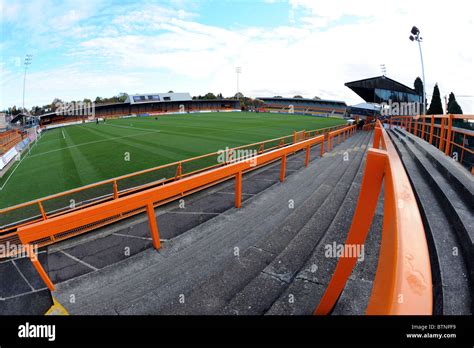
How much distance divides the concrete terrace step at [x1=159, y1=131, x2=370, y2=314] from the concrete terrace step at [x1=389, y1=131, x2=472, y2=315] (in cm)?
179

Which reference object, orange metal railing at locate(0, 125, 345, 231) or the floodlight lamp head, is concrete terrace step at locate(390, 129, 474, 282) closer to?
orange metal railing at locate(0, 125, 345, 231)

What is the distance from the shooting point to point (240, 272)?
313 cm

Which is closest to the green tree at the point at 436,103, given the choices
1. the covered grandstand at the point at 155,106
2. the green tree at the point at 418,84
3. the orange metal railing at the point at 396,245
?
the green tree at the point at 418,84

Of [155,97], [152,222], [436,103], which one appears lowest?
[152,222]

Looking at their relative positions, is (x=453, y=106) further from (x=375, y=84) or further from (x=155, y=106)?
(x=155, y=106)

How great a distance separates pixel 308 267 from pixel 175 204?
155 inches

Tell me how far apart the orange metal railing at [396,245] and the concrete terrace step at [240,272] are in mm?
1674

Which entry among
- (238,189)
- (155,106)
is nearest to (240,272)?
(238,189)

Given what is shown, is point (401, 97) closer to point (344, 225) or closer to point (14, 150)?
point (344, 225)

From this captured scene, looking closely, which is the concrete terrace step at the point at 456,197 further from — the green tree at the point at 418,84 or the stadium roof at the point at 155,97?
the stadium roof at the point at 155,97

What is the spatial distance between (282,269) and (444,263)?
1.65 meters

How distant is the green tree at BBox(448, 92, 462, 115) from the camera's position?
1255 inches
